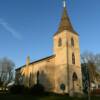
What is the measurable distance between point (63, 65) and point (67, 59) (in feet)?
5.56

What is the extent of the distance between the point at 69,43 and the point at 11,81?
33932 millimetres

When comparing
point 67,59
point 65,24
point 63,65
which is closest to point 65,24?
point 65,24

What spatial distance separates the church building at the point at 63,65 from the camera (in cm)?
4941

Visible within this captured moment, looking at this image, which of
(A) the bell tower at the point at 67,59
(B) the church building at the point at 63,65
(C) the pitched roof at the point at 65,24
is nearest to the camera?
(A) the bell tower at the point at 67,59

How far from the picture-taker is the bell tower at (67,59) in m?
49.3

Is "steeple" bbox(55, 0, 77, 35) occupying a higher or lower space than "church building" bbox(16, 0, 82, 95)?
higher

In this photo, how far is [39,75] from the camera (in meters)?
55.4

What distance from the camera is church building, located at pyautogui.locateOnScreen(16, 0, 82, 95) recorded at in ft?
162

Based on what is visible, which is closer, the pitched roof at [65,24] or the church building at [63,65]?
the church building at [63,65]

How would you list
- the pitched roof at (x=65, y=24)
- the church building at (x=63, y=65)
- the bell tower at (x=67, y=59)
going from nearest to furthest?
the bell tower at (x=67, y=59) → the church building at (x=63, y=65) → the pitched roof at (x=65, y=24)

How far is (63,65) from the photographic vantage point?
50.1m

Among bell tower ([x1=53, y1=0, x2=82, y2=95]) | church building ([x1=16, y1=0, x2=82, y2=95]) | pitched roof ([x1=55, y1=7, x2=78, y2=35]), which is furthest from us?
pitched roof ([x1=55, y1=7, x2=78, y2=35])

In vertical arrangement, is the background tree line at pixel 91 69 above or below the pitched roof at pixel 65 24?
below

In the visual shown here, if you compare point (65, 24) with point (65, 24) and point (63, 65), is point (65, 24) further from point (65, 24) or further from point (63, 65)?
point (63, 65)
